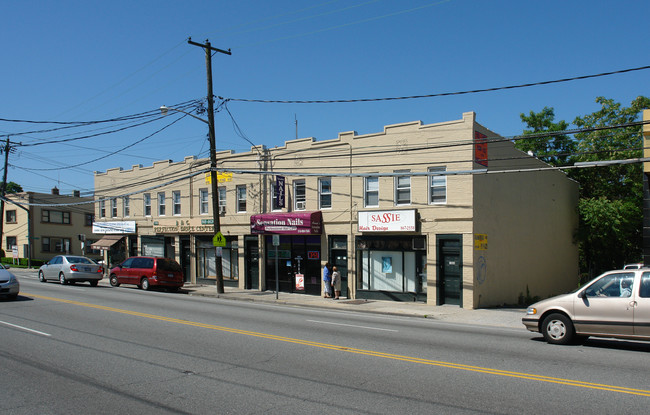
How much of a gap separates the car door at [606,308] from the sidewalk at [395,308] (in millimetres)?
3823

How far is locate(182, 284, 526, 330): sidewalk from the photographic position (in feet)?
53.9

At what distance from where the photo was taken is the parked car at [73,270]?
2614 centimetres

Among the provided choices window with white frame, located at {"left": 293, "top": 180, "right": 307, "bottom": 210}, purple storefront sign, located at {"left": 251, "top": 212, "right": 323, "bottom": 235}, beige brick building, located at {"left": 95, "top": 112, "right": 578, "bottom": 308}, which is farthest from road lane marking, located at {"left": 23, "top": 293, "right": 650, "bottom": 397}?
window with white frame, located at {"left": 293, "top": 180, "right": 307, "bottom": 210}

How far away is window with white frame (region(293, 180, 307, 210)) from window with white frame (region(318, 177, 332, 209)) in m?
0.94

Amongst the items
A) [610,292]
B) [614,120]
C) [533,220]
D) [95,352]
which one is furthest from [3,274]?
[614,120]

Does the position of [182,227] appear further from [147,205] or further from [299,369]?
[299,369]

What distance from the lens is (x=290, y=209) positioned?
998 inches

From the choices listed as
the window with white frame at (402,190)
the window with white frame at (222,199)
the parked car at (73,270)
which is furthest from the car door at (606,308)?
the parked car at (73,270)

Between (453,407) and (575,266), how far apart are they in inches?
1137

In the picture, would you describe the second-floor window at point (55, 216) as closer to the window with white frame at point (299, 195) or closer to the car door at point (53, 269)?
the car door at point (53, 269)

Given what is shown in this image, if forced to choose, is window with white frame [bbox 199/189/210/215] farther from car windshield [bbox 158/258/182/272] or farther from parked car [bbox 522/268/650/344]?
parked car [bbox 522/268/650/344]

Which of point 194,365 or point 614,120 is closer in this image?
point 194,365

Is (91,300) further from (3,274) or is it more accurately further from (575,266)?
(575,266)

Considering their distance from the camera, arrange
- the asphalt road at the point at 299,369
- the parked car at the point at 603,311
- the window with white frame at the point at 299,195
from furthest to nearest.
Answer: the window with white frame at the point at 299,195 → the parked car at the point at 603,311 → the asphalt road at the point at 299,369
